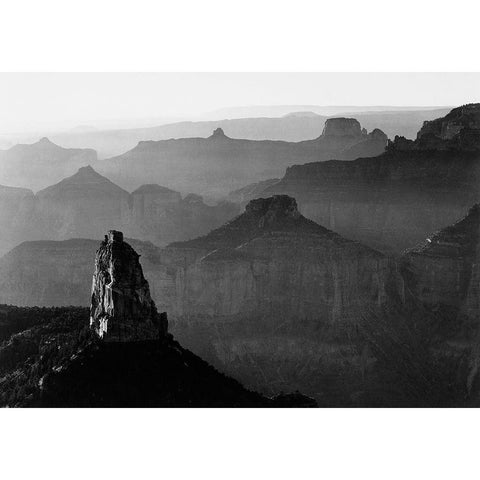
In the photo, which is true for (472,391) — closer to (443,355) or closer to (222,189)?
(443,355)

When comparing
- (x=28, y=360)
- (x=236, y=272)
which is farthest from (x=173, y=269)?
(x=28, y=360)

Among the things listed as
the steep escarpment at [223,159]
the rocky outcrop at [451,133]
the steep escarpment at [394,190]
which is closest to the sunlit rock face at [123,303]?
the steep escarpment at [394,190]

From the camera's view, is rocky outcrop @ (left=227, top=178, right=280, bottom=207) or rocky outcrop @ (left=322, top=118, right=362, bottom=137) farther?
rocky outcrop @ (left=227, top=178, right=280, bottom=207)

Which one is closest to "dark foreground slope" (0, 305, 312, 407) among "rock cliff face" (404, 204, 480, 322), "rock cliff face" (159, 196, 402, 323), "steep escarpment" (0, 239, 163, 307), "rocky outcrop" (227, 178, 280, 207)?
"steep escarpment" (0, 239, 163, 307)

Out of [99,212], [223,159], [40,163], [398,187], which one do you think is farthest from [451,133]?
[40,163]

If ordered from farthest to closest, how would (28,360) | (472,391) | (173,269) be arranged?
(173,269) → (472,391) → (28,360)

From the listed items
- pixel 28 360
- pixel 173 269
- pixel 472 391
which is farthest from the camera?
pixel 173 269

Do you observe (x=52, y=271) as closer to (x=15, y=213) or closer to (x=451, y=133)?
(x=15, y=213)

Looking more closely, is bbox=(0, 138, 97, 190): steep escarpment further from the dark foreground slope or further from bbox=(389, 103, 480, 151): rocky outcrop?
the dark foreground slope
